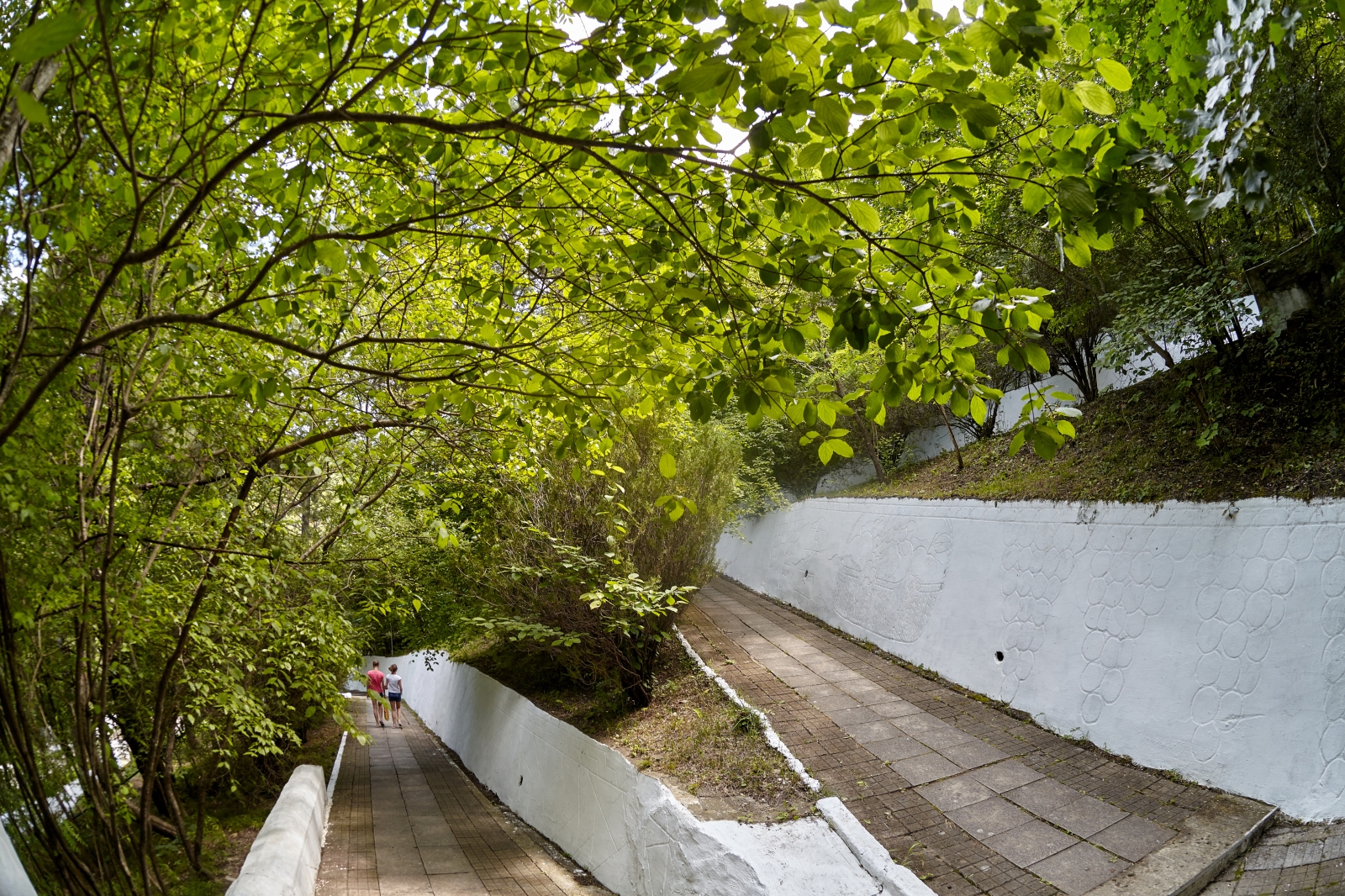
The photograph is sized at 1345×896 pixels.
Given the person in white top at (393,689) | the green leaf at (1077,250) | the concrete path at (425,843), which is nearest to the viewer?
the green leaf at (1077,250)

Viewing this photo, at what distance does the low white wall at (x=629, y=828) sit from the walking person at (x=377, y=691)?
4796 millimetres

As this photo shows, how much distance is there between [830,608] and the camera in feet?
34.7

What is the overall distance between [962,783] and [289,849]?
4.76 meters

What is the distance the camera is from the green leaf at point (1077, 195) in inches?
67.4

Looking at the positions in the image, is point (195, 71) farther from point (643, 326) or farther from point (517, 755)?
point (517, 755)

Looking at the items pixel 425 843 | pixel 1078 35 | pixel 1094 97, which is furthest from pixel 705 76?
pixel 425 843

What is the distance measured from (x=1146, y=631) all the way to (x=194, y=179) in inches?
267

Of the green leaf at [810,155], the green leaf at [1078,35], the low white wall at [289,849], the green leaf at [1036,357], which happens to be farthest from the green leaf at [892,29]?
the low white wall at [289,849]

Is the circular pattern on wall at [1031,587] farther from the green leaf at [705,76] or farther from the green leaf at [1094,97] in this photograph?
the green leaf at [705,76]

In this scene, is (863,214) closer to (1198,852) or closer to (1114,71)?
(1114,71)

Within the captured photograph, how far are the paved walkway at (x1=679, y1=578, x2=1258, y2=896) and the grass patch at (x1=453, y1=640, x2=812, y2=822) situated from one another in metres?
0.31

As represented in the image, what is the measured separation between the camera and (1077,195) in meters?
1.72

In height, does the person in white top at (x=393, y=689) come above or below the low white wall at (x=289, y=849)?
below

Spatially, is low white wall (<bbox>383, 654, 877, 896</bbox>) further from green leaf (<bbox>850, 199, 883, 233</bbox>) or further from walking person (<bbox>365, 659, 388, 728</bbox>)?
walking person (<bbox>365, 659, 388, 728</bbox>)
